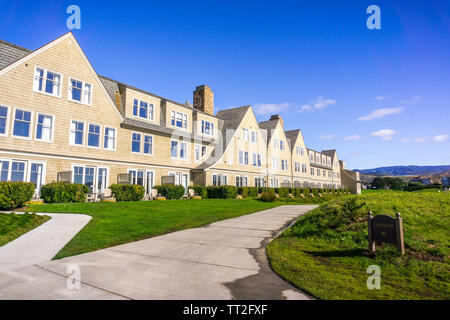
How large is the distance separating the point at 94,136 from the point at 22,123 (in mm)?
4591

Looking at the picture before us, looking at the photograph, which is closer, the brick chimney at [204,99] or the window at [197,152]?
the window at [197,152]

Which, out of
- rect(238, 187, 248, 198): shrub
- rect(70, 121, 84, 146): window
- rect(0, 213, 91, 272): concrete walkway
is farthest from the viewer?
rect(238, 187, 248, 198): shrub

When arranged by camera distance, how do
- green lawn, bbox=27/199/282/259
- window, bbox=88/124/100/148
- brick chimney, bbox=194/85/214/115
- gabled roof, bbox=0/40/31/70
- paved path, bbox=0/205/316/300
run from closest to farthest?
paved path, bbox=0/205/316/300 < green lawn, bbox=27/199/282/259 < gabled roof, bbox=0/40/31/70 < window, bbox=88/124/100/148 < brick chimney, bbox=194/85/214/115

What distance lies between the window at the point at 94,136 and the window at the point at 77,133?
60 centimetres

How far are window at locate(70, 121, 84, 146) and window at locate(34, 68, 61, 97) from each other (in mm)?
2231

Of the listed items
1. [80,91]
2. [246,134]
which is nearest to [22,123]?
[80,91]

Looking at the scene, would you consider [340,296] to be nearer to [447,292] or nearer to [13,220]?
[447,292]

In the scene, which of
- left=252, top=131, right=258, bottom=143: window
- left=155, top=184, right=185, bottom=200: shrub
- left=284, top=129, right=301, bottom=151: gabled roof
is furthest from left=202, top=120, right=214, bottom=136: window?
left=284, top=129, right=301, bottom=151: gabled roof

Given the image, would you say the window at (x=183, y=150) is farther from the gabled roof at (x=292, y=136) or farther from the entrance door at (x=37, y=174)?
the gabled roof at (x=292, y=136)

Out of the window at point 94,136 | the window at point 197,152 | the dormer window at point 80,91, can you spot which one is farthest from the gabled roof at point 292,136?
the dormer window at point 80,91

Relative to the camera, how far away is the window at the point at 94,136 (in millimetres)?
20203

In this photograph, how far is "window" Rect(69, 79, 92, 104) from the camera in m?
19.4

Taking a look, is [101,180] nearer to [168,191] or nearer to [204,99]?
[168,191]

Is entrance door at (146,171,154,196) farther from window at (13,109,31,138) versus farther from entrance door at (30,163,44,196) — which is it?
window at (13,109,31,138)
